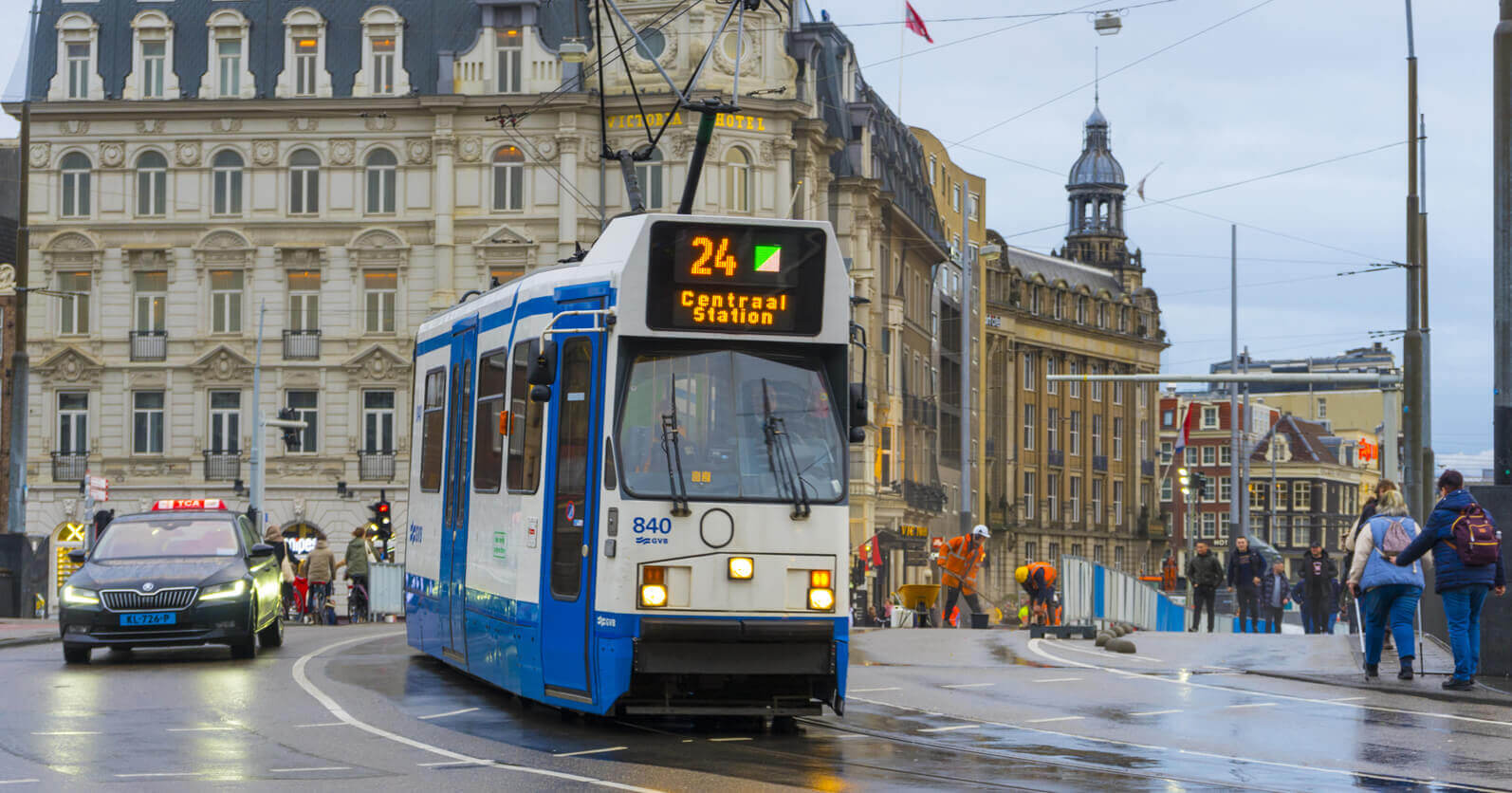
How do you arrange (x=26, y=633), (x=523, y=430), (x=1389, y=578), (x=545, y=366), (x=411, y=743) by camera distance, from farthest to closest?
(x=26, y=633) → (x=1389, y=578) → (x=523, y=430) → (x=545, y=366) → (x=411, y=743)

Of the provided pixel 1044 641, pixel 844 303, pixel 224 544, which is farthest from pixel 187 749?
pixel 1044 641

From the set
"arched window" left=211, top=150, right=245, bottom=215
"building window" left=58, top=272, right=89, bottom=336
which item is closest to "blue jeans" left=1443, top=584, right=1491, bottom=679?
"arched window" left=211, top=150, right=245, bottom=215

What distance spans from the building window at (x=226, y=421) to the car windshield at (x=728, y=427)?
45803 millimetres

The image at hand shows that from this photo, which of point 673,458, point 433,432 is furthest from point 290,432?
point 673,458

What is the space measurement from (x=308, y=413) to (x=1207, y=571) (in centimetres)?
3054

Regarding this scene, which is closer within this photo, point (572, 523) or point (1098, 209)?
point (572, 523)

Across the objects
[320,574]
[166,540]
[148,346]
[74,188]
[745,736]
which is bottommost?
[320,574]

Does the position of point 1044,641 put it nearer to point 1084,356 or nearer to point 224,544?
point 224,544

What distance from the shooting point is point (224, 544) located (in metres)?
21.2

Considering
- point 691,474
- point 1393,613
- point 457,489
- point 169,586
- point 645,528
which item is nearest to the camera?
point 645,528

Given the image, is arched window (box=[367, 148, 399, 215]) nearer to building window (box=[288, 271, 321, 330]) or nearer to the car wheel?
building window (box=[288, 271, 321, 330])

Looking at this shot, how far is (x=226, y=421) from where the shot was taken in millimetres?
57438

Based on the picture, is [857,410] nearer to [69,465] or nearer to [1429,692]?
[1429,692]

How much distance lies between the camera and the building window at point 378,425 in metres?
57.0
